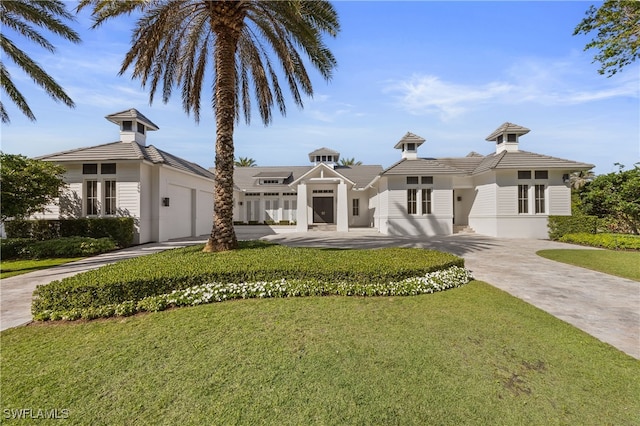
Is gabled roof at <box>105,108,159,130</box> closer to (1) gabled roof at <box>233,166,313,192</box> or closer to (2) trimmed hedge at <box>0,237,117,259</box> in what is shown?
(2) trimmed hedge at <box>0,237,117,259</box>

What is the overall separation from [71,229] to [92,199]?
188 centimetres

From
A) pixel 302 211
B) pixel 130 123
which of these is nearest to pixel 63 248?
pixel 130 123

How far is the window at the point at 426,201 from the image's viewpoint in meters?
19.8

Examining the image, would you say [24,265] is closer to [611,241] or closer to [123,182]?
[123,182]

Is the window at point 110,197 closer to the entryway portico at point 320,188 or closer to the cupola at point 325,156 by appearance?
the entryway portico at point 320,188

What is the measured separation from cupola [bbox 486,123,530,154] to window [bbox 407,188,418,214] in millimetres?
7250

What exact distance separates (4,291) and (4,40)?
9524 mm

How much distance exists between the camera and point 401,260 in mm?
7602

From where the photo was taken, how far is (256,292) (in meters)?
5.93

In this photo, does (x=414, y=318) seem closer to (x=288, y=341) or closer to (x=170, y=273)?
(x=288, y=341)

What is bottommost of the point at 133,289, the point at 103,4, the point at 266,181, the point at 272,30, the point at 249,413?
the point at 249,413

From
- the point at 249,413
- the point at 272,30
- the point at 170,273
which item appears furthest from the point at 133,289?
the point at 272,30

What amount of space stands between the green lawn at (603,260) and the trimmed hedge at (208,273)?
5094mm

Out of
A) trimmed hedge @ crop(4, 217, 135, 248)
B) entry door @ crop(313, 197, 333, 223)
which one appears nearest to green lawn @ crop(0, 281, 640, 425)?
trimmed hedge @ crop(4, 217, 135, 248)
